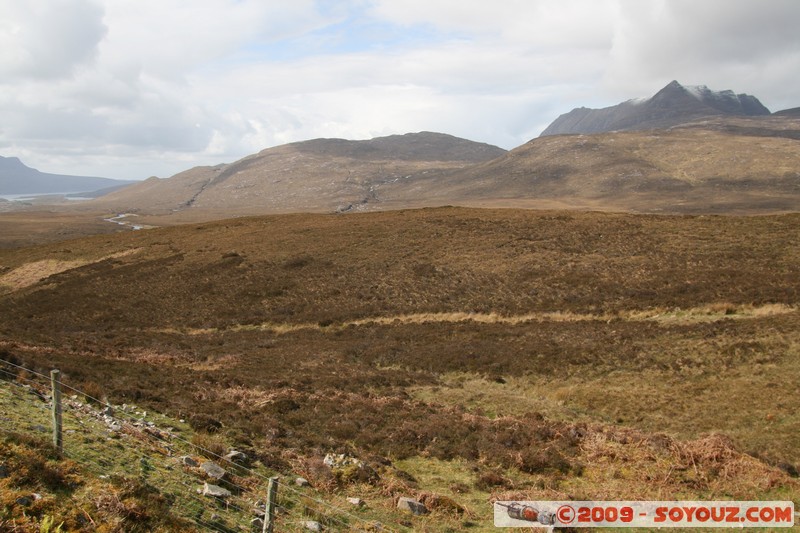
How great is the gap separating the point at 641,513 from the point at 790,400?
11289 mm

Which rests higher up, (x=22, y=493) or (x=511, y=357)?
(x=22, y=493)

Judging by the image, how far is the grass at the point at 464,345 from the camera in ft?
43.9

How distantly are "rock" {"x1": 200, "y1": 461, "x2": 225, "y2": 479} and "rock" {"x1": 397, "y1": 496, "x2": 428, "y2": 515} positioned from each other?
12.7ft

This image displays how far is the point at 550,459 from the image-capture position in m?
13.4

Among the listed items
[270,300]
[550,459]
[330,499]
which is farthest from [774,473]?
[270,300]

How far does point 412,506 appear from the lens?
1052 centimetres

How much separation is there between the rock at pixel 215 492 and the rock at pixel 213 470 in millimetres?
574

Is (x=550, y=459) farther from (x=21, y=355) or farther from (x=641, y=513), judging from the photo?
(x=21, y=355)

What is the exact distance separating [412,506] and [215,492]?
4.06 metres

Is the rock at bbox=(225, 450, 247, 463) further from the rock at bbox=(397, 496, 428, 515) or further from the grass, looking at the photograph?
the rock at bbox=(397, 496, 428, 515)

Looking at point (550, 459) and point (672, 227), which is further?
point (672, 227)

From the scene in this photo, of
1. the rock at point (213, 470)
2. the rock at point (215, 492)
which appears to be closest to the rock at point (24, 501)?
the rock at point (215, 492)

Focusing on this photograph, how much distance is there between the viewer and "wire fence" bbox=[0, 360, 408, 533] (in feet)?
29.0

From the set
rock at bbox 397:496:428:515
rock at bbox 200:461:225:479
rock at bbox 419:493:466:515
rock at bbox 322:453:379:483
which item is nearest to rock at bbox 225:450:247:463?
rock at bbox 200:461:225:479
